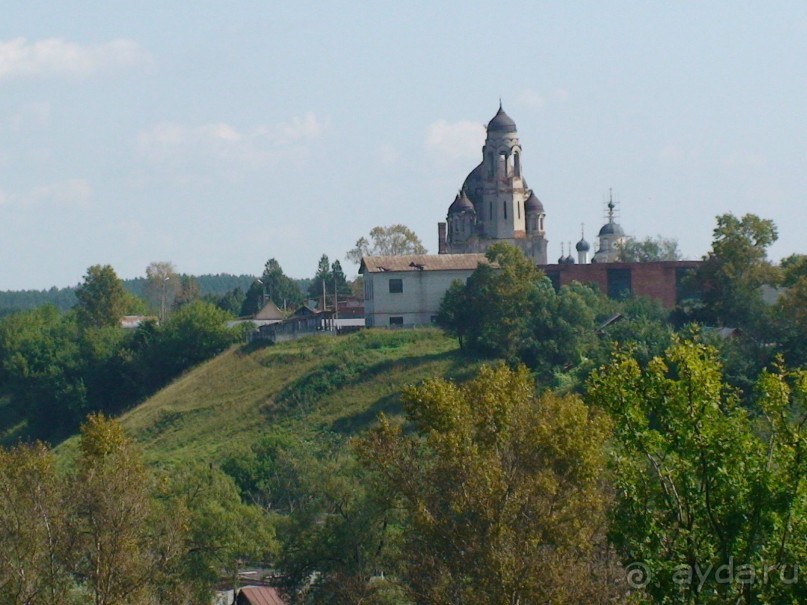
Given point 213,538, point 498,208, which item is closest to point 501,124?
point 498,208

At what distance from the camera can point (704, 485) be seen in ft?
56.1

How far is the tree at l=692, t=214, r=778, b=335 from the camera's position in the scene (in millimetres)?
61719

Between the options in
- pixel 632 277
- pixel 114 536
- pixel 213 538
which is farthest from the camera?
pixel 632 277

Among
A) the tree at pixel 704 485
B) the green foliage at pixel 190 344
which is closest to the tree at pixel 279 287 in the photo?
the green foliage at pixel 190 344

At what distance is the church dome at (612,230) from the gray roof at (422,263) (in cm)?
2354

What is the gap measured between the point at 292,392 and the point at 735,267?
57.7 ft

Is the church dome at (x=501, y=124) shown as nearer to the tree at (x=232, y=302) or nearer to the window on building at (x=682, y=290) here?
the window on building at (x=682, y=290)

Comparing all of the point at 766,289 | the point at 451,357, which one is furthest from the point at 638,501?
the point at 766,289

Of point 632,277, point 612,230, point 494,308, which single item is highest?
point 612,230

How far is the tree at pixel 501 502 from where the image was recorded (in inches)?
947

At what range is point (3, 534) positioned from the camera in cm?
2755

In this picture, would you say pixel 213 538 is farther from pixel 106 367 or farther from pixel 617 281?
pixel 106 367

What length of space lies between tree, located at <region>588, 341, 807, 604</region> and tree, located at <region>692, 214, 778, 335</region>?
44787mm

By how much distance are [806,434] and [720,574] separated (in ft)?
5.55
